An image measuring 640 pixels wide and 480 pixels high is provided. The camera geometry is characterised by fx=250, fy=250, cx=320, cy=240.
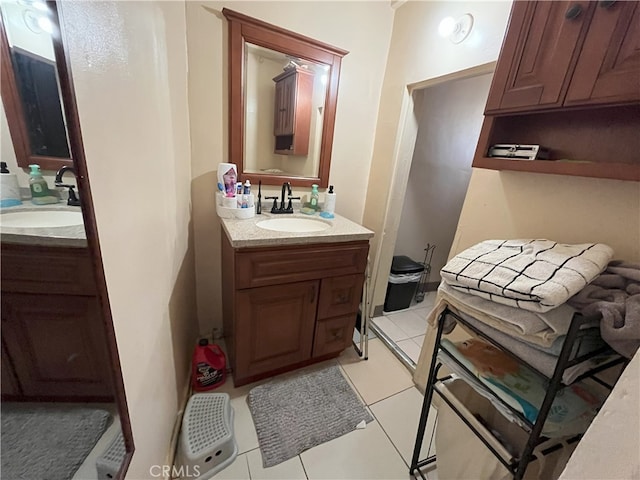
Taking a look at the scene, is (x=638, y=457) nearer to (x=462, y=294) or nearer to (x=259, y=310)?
(x=462, y=294)

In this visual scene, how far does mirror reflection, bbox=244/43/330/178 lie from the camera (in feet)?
4.63

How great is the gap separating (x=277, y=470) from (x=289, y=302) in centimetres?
68

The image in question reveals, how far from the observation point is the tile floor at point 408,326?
5.91ft

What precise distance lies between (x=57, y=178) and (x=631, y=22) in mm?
1196

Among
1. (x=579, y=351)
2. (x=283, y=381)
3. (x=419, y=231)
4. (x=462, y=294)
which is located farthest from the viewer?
(x=419, y=231)

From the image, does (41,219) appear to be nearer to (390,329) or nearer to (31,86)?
(31,86)

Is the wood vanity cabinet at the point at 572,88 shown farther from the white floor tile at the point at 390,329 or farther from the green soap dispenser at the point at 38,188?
the white floor tile at the point at 390,329

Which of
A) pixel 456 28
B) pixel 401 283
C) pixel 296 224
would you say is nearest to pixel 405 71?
pixel 456 28

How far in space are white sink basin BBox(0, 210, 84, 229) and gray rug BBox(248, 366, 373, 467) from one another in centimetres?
119

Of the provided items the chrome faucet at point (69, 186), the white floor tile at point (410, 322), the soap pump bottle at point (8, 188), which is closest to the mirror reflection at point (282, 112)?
the chrome faucet at point (69, 186)

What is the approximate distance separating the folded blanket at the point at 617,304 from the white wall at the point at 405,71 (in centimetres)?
100

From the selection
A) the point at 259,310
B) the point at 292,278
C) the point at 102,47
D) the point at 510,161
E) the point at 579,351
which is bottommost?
the point at 259,310

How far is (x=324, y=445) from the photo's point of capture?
1145mm

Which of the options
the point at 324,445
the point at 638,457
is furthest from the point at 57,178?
the point at 324,445
